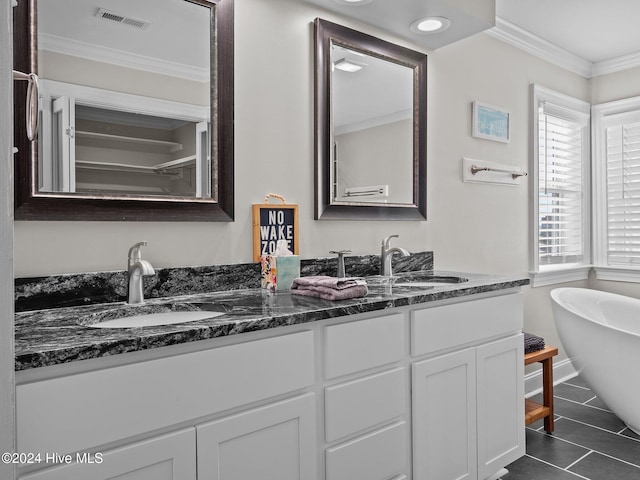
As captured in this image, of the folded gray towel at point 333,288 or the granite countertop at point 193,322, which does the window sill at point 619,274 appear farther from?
the folded gray towel at point 333,288

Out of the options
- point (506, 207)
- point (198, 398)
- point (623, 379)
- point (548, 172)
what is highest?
point (548, 172)

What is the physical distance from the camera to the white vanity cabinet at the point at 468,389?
1.78 metres

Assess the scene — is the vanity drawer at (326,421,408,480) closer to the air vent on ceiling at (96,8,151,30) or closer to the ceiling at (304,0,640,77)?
the air vent on ceiling at (96,8,151,30)

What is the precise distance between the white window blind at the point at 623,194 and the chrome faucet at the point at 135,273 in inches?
150

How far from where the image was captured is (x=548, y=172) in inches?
142

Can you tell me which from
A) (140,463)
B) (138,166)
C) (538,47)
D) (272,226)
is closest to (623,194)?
(538,47)

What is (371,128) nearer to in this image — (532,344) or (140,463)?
(532,344)

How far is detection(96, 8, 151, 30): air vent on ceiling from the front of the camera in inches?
63.6

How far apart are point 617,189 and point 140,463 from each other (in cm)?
410

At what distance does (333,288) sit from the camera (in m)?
1.65

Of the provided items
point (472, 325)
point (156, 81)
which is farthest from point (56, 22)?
point (472, 325)

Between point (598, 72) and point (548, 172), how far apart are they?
1.10 m

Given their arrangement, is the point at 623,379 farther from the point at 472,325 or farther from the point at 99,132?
the point at 99,132

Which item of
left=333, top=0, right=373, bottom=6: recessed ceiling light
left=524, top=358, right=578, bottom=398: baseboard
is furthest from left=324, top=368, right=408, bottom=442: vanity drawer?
left=524, top=358, right=578, bottom=398: baseboard
